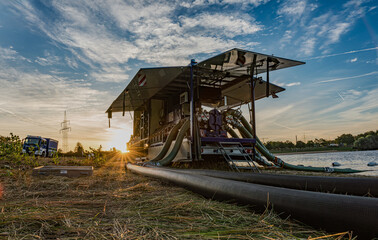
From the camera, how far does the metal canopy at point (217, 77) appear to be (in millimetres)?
6493

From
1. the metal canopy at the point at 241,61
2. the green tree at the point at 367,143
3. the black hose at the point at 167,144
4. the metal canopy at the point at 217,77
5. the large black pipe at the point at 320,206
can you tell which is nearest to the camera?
the large black pipe at the point at 320,206

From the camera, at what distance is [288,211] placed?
1505 millimetres

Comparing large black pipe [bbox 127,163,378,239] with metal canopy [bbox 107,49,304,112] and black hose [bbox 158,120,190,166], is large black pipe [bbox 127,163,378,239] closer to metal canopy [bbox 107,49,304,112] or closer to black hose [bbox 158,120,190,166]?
metal canopy [bbox 107,49,304,112]

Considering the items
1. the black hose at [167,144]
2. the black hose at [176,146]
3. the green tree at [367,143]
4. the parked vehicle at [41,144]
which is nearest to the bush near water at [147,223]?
the black hose at [176,146]

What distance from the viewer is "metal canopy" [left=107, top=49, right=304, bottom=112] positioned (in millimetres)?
6493

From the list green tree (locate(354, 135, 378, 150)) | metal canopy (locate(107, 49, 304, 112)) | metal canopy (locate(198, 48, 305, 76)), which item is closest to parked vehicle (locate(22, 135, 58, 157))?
metal canopy (locate(107, 49, 304, 112))

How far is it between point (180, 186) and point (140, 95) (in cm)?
801

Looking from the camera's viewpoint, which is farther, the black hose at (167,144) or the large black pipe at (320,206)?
the black hose at (167,144)

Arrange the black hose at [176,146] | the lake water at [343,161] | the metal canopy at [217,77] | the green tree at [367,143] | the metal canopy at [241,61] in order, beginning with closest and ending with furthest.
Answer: the metal canopy at [241,61]
the metal canopy at [217,77]
the black hose at [176,146]
the lake water at [343,161]
the green tree at [367,143]

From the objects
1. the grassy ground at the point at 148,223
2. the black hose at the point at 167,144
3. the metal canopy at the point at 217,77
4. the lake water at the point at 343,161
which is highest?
the metal canopy at the point at 217,77

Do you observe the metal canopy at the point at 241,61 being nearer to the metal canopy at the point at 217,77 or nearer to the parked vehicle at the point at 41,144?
the metal canopy at the point at 217,77

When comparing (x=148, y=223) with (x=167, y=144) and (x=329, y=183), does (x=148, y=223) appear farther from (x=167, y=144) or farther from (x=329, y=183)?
(x=167, y=144)

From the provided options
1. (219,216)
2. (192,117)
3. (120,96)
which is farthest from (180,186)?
(120,96)

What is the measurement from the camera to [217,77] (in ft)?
26.3
